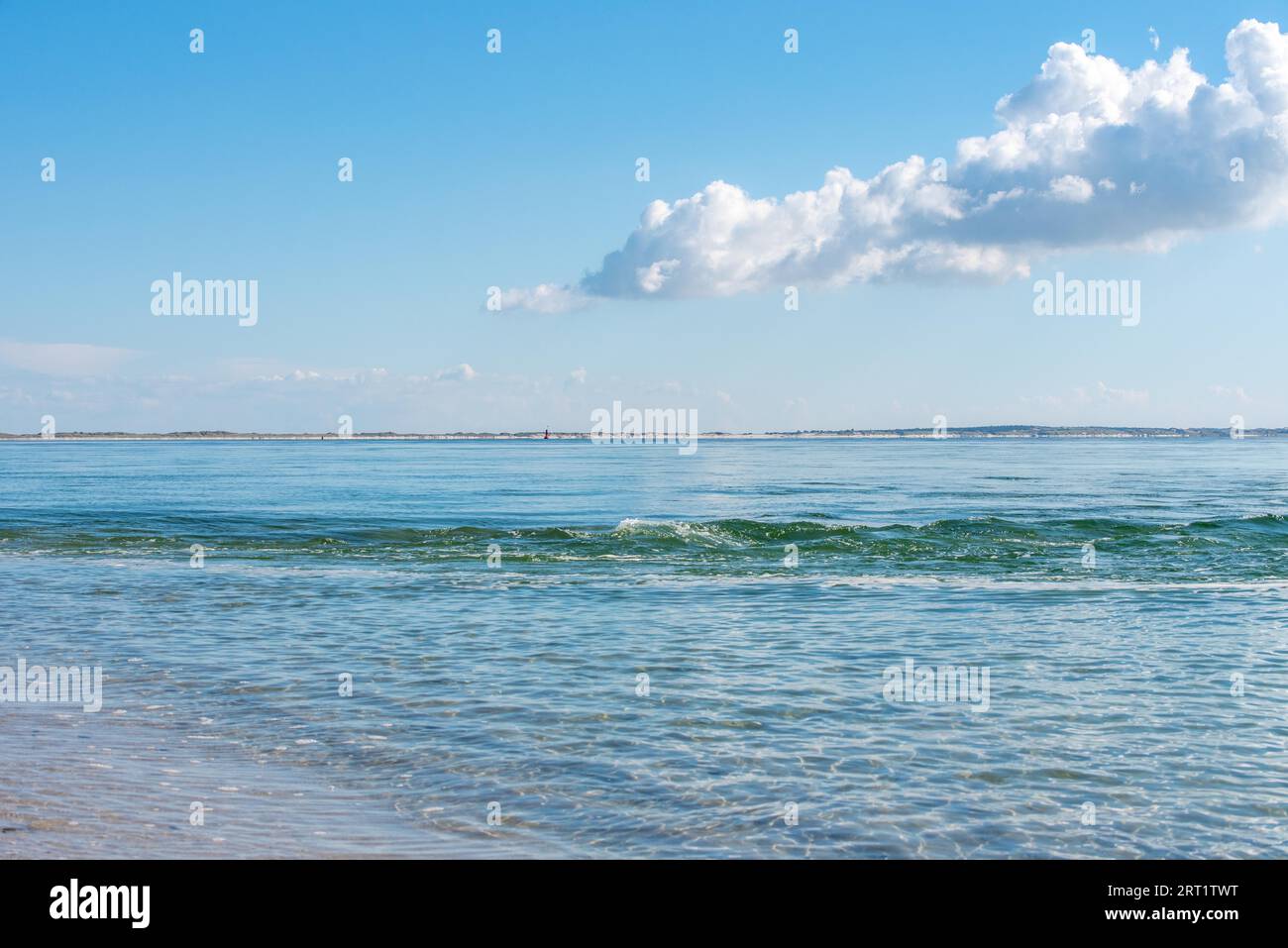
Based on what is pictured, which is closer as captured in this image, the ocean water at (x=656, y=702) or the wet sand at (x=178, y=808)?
the wet sand at (x=178, y=808)

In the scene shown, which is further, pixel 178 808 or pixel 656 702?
pixel 656 702

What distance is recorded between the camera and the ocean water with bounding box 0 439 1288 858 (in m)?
7.62

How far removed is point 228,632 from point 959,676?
10348mm

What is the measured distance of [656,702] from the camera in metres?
11.2

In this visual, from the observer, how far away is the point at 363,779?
8773mm

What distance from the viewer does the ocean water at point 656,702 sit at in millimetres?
7621

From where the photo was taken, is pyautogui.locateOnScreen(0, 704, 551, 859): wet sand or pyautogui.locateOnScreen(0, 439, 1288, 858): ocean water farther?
pyautogui.locateOnScreen(0, 439, 1288, 858): ocean water

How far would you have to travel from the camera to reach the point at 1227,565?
23.9 meters

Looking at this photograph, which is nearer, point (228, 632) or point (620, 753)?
point (620, 753)
